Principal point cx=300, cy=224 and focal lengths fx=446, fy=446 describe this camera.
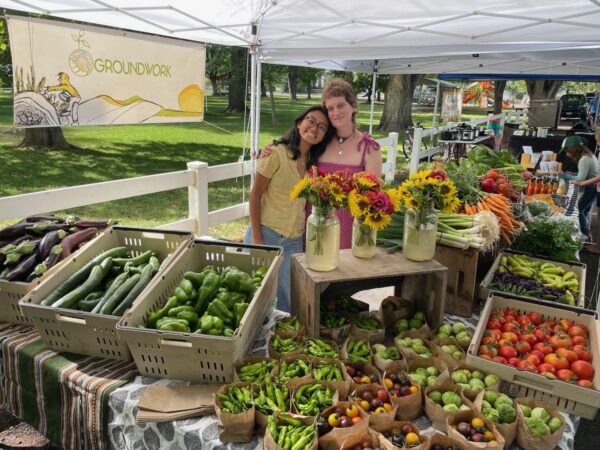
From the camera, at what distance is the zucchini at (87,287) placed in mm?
1936

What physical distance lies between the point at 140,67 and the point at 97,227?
228 centimetres

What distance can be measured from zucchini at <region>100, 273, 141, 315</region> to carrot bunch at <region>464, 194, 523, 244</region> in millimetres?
2082

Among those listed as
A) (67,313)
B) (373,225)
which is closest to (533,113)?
(373,225)

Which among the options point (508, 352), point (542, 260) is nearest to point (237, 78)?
point (542, 260)

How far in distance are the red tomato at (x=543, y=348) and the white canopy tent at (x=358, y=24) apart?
2.76 metres

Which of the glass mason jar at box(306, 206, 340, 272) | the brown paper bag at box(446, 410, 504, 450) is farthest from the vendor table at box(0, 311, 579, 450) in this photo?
the glass mason jar at box(306, 206, 340, 272)

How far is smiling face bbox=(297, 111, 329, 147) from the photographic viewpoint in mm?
2816

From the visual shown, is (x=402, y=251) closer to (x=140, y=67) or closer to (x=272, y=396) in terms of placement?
(x=272, y=396)

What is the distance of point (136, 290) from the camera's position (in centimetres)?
201

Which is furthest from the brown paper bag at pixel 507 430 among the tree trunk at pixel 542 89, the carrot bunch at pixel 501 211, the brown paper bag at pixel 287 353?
the tree trunk at pixel 542 89

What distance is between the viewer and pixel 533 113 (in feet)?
46.5

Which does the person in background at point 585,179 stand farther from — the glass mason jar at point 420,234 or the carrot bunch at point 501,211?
the glass mason jar at point 420,234

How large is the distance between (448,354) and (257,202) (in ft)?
5.59

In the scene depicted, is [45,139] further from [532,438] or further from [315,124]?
[532,438]
